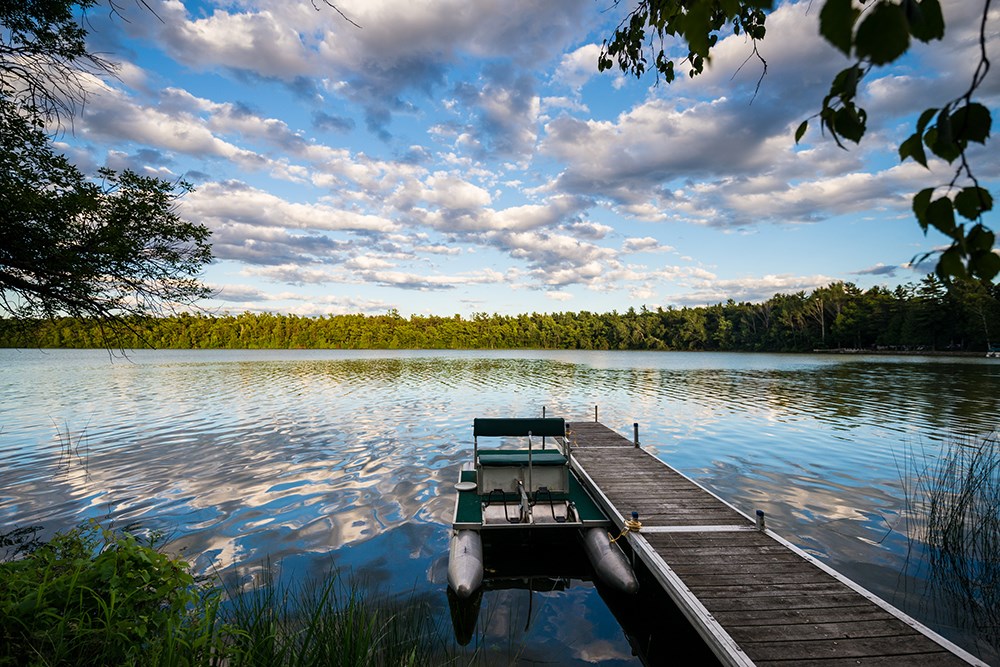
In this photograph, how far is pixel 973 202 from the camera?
1389 mm

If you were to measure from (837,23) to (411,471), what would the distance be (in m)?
15.9

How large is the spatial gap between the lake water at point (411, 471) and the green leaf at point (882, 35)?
8.21m

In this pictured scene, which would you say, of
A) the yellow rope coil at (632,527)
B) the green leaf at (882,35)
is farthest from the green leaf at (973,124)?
the yellow rope coil at (632,527)

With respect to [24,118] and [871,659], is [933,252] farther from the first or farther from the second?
[24,118]

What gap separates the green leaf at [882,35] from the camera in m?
0.96

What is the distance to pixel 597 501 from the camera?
11328 millimetres

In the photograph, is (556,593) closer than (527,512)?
Yes

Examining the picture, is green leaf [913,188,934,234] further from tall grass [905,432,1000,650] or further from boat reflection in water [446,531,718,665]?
tall grass [905,432,1000,650]

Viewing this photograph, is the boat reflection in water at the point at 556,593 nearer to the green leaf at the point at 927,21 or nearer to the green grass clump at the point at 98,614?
the green grass clump at the point at 98,614

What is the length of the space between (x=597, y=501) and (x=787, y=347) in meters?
135

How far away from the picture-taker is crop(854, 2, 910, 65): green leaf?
96cm

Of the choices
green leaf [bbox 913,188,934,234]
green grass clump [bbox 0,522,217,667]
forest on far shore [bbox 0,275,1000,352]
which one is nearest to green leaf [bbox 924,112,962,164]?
green leaf [bbox 913,188,934,234]

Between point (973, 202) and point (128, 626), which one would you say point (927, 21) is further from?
point (128, 626)

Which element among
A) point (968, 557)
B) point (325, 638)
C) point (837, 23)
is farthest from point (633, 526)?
point (837, 23)
